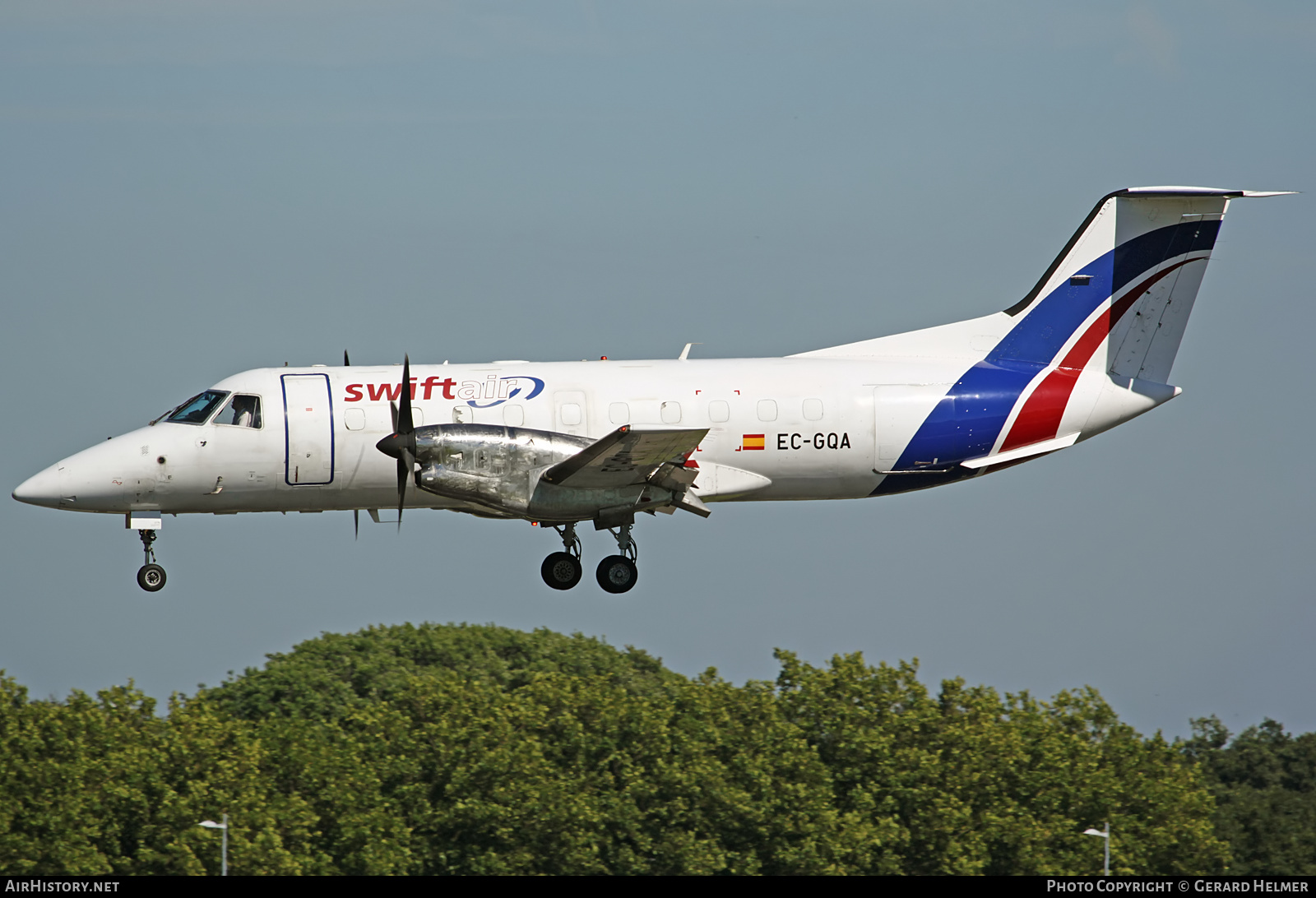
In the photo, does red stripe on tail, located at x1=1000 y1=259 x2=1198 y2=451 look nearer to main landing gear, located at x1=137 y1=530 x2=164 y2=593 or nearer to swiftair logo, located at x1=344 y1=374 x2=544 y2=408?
swiftair logo, located at x1=344 y1=374 x2=544 y2=408

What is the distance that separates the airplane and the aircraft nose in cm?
3

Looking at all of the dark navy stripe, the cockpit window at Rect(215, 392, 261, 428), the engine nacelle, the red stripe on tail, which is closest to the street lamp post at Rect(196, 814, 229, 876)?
the cockpit window at Rect(215, 392, 261, 428)

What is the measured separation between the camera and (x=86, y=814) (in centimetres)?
5341

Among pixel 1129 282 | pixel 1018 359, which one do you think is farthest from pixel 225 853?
pixel 1129 282

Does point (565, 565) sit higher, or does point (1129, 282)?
point (1129, 282)

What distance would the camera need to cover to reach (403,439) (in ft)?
88.6

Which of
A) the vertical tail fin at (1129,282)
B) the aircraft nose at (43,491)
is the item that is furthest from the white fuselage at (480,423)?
the vertical tail fin at (1129,282)

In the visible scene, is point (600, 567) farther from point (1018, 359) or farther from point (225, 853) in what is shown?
point (225, 853)

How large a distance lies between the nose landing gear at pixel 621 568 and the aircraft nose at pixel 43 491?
9.44 meters

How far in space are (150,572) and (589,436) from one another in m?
8.17

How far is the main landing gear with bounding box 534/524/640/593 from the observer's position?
29.1 m

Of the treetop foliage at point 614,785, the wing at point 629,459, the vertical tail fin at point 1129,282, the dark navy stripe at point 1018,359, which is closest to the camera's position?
the wing at point 629,459

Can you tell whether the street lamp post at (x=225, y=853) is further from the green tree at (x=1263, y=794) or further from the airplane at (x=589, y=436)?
the green tree at (x=1263, y=794)

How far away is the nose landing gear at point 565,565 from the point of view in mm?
29391
